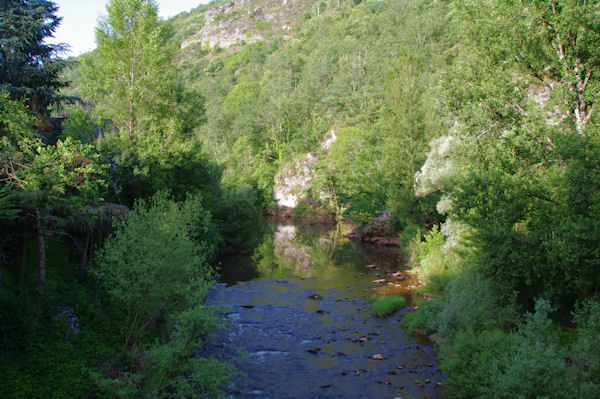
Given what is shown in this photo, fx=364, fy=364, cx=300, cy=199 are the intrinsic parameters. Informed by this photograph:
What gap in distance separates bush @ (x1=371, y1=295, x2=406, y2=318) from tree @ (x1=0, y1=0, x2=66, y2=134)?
66.9ft

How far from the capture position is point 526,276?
1157cm

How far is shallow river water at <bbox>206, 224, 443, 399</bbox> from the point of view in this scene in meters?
11.2

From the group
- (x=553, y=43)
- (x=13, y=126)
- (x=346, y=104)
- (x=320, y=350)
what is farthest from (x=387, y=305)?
(x=346, y=104)

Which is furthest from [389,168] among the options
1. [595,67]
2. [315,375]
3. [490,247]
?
[315,375]

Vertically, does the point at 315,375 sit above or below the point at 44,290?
below

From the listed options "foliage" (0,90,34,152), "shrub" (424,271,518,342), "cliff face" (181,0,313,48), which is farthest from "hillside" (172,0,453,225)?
"cliff face" (181,0,313,48)

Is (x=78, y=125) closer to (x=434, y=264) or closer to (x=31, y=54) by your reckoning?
(x=31, y=54)

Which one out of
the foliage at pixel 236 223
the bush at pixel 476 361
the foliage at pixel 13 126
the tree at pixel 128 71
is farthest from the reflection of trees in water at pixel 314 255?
the foliage at pixel 13 126

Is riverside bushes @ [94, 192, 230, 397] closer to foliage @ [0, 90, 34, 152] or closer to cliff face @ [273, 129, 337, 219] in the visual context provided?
foliage @ [0, 90, 34, 152]

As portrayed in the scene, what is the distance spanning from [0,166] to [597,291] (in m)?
17.7

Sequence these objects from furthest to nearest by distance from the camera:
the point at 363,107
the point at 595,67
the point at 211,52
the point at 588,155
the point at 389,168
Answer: the point at 211,52
the point at 363,107
the point at 389,168
the point at 595,67
the point at 588,155

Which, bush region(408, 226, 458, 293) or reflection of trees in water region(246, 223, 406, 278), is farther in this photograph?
reflection of trees in water region(246, 223, 406, 278)

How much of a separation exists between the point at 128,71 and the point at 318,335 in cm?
2285

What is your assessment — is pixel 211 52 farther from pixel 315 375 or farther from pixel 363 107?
pixel 315 375
